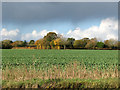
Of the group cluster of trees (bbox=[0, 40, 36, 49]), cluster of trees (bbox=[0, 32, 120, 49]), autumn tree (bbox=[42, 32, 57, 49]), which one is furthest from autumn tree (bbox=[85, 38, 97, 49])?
cluster of trees (bbox=[0, 40, 36, 49])

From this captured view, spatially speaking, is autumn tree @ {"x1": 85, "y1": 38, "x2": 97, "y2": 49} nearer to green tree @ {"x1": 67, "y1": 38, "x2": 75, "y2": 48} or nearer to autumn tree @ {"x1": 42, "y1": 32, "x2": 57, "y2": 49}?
green tree @ {"x1": 67, "y1": 38, "x2": 75, "y2": 48}

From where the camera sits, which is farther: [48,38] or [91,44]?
[91,44]

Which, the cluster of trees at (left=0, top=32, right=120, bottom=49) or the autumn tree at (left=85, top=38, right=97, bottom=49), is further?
the autumn tree at (left=85, top=38, right=97, bottom=49)

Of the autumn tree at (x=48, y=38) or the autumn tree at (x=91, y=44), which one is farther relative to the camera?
the autumn tree at (x=91, y=44)

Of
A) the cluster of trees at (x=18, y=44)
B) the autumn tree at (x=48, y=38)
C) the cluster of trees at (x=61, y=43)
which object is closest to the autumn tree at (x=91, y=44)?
the cluster of trees at (x=61, y=43)

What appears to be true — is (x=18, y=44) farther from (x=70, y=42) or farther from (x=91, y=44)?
(x=91, y=44)

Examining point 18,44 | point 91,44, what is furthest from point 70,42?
point 18,44

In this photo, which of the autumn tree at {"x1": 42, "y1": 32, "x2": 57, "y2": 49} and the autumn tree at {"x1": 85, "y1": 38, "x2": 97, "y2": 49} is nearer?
the autumn tree at {"x1": 42, "y1": 32, "x2": 57, "y2": 49}

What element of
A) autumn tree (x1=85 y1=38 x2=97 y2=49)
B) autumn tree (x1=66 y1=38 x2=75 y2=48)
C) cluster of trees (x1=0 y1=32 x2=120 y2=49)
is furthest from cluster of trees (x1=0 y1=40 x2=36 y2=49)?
autumn tree (x1=85 y1=38 x2=97 y2=49)

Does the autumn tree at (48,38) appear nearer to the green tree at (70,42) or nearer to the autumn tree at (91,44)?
the green tree at (70,42)

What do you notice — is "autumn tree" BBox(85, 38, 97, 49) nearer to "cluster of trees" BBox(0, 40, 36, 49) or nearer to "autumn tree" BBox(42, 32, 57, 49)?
"autumn tree" BBox(42, 32, 57, 49)

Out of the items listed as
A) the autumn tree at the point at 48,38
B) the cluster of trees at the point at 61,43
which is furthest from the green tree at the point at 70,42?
the autumn tree at the point at 48,38

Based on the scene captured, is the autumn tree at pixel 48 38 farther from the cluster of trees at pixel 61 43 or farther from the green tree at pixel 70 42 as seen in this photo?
the green tree at pixel 70 42

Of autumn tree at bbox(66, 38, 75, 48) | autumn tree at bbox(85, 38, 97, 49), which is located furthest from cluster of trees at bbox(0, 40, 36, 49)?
autumn tree at bbox(85, 38, 97, 49)
